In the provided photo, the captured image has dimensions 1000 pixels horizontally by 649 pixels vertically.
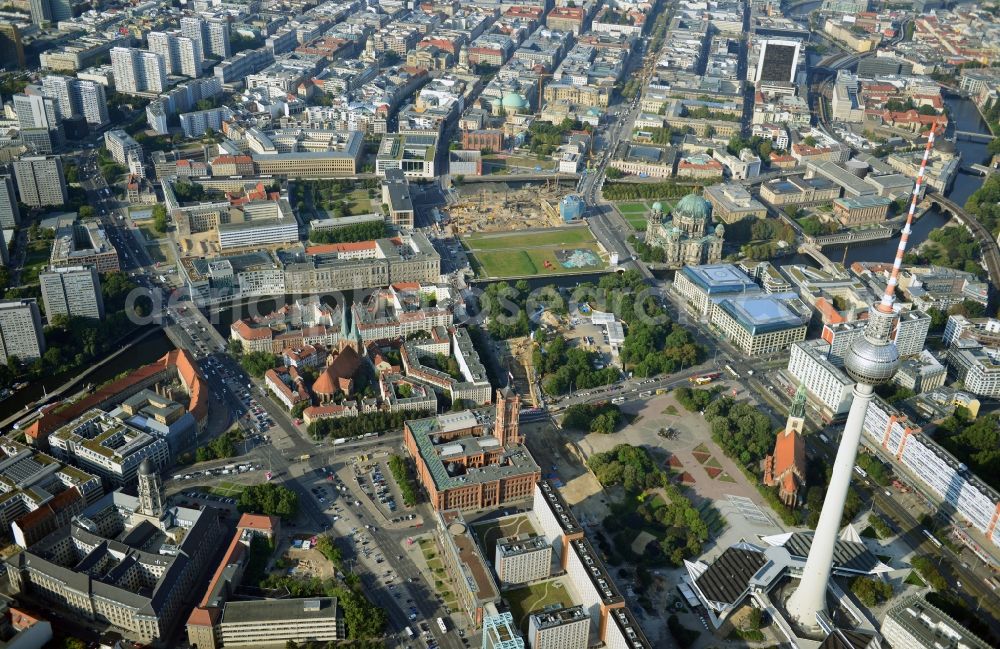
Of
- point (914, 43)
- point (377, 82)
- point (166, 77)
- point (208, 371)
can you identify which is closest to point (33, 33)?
point (166, 77)

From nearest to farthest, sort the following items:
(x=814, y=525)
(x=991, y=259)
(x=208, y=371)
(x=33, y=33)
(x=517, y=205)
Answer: (x=814, y=525)
(x=208, y=371)
(x=991, y=259)
(x=517, y=205)
(x=33, y=33)

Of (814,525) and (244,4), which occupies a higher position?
(244,4)

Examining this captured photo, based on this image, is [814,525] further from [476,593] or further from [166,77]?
[166,77]

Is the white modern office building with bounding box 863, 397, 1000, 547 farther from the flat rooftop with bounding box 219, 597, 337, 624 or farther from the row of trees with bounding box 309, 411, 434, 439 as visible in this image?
the flat rooftop with bounding box 219, 597, 337, 624

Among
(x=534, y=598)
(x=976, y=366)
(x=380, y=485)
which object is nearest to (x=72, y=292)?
(x=380, y=485)

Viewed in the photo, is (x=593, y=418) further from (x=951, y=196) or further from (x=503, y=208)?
(x=951, y=196)

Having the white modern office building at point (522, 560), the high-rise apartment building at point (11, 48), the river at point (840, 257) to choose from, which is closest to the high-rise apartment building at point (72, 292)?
the river at point (840, 257)
